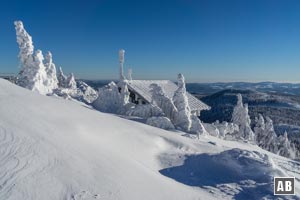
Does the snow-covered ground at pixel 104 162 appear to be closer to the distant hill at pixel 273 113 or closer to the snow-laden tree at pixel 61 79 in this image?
the snow-laden tree at pixel 61 79

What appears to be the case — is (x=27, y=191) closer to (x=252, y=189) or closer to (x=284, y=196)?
(x=252, y=189)

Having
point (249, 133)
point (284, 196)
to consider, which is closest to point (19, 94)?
point (284, 196)

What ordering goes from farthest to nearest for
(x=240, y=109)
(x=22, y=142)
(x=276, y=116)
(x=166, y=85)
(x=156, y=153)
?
(x=276, y=116)
(x=240, y=109)
(x=166, y=85)
(x=156, y=153)
(x=22, y=142)

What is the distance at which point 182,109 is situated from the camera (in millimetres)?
20078

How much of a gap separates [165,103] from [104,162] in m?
13.1

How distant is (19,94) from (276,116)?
169301mm

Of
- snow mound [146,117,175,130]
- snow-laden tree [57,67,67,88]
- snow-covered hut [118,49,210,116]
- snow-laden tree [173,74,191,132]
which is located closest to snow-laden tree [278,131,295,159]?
snow-covered hut [118,49,210,116]

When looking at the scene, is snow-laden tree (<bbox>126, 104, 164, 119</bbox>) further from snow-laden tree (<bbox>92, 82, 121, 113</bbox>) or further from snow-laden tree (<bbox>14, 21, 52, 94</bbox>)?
snow-laden tree (<bbox>14, 21, 52, 94</bbox>)

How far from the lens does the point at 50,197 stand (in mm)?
6262

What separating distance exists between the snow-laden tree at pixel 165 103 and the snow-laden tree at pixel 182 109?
35cm

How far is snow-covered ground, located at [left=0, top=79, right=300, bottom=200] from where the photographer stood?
6871mm

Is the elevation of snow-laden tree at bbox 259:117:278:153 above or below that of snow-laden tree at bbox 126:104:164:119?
below

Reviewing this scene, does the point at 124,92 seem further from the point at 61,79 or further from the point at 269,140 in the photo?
the point at 269,140

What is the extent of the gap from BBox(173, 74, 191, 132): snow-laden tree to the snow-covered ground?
5921mm
